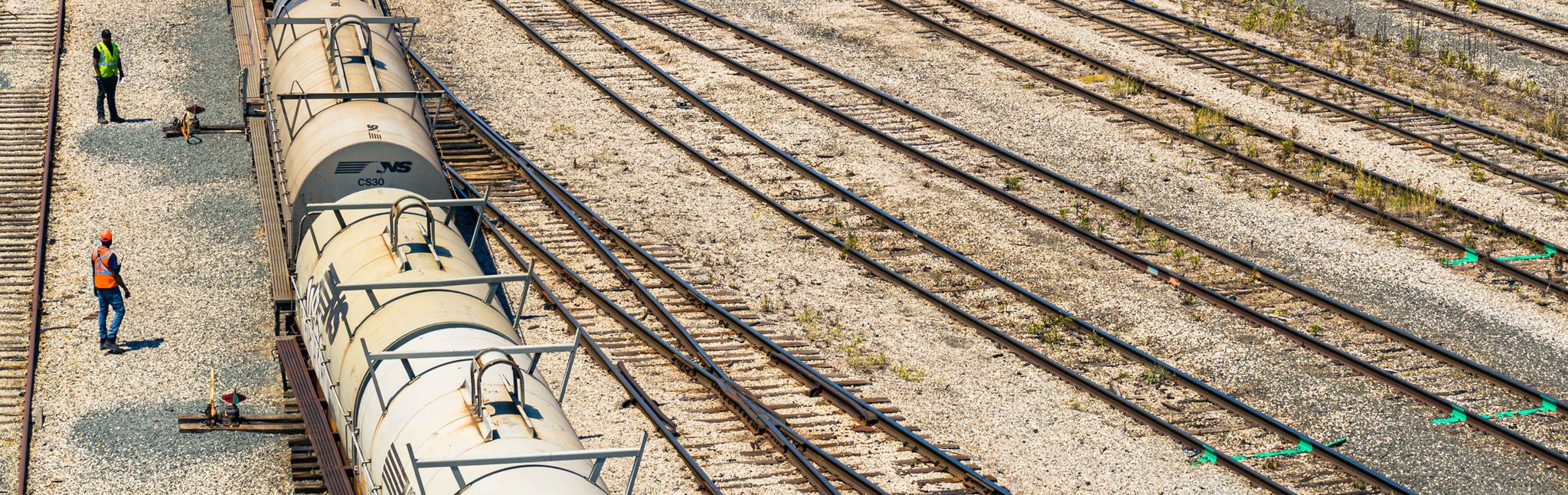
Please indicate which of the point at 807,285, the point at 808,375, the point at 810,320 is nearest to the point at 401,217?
the point at 808,375

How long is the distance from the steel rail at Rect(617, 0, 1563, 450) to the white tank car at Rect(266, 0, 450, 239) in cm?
761

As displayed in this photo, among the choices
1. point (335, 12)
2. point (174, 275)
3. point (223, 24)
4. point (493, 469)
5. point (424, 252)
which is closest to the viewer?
point (493, 469)

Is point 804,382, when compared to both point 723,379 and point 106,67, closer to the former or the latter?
point 723,379

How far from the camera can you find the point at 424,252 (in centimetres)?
1398

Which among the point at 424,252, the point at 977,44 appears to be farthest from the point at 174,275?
the point at 977,44

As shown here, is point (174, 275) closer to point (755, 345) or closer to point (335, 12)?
point (335, 12)

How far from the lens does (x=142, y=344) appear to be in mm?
16438

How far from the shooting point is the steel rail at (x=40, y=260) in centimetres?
1437

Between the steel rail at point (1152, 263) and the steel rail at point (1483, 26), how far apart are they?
1155cm

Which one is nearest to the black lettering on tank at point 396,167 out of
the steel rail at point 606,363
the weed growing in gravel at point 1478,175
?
the steel rail at point 606,363

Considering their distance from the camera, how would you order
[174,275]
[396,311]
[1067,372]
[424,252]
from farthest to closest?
1. [174,275]
2. [1067,372]
3. [424,252]
4. [396,311]

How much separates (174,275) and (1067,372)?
37.2ft

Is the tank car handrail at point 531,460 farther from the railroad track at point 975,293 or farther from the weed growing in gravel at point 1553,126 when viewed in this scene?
the weed growing in gravel at point 1553,126

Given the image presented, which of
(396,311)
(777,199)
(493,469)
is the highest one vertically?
(777,199)
